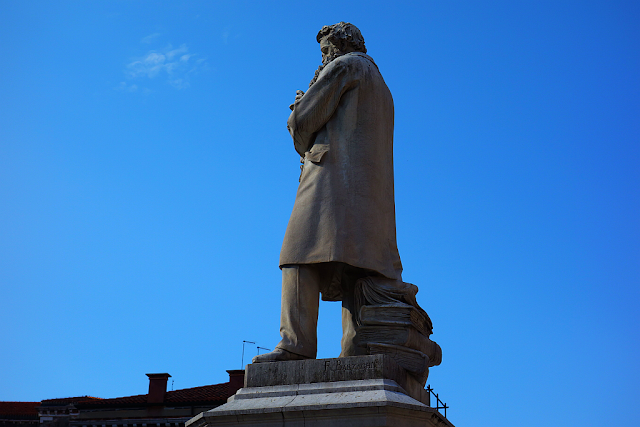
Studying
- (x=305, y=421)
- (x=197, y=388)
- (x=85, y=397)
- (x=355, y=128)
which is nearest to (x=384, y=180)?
(x=355, y=128)

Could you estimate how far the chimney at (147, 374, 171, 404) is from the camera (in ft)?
112

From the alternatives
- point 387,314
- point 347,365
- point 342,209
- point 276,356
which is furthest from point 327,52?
point 347,365

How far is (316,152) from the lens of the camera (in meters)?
7.91

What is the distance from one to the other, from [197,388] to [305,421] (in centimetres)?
3068

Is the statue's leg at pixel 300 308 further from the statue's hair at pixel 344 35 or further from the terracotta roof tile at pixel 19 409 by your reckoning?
the terracotta roof tile at pixel 19 409

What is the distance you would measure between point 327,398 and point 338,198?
2.05 m

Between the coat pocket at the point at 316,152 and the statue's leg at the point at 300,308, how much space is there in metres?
1.12

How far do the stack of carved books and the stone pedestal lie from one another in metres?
0.16

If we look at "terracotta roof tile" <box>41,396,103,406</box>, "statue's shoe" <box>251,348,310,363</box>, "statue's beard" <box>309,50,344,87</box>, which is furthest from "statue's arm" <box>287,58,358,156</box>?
"terracotta roof tile" <box>41,396,103,406</box>

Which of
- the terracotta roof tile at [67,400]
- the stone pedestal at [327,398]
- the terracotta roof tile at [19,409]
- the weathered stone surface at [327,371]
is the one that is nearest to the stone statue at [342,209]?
the weathered stone surface at [327,371]

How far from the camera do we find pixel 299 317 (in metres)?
7.41

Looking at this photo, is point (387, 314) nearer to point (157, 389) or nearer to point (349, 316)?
point (349, 316)

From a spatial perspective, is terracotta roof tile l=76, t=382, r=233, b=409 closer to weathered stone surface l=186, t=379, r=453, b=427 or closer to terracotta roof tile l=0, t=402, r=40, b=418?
terracotta roof tile l=0, t=402, r=40, b=418

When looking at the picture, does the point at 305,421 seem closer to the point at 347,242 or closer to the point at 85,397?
the point at 347,242
